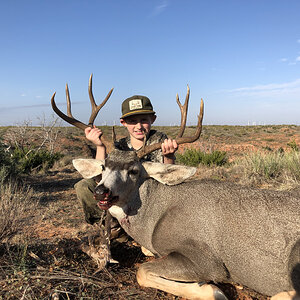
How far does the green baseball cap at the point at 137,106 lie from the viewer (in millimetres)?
4930

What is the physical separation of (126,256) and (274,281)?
208 cm

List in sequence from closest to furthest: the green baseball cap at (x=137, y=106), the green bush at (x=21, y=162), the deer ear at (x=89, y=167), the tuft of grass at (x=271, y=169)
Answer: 1. the deer ear at (x=89, y=167)
2. the green baseball cap at (x=137, y=106)
3. the tuft of grass at (x=271, y=169)
4. the green bush at (x=21, y=162)

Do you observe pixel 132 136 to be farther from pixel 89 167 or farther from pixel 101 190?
pixel 101 190

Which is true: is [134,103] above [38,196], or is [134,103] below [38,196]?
above

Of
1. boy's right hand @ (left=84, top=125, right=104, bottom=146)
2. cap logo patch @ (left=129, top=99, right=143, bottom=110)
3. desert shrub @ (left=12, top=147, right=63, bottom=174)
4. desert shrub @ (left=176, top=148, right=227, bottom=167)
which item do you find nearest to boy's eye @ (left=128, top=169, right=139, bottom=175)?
boy's right hand @ (left=84, top=125, right=104, bottom=146)

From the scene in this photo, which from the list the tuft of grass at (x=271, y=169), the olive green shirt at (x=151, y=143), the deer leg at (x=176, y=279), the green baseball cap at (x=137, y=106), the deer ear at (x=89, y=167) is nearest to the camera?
the deer leg at (x=176, y=279)

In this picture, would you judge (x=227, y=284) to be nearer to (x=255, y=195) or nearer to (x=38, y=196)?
(x=255, y=195)

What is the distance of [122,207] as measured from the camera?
147 inches

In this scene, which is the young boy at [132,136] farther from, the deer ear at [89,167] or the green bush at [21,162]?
the green bush at [21,162]

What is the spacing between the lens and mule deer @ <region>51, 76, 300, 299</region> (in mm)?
2980

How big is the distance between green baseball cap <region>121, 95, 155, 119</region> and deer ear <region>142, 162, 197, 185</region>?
1354 millimetres

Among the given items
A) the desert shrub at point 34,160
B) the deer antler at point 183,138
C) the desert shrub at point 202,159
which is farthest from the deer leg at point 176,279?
the desert shrub at point 34,160

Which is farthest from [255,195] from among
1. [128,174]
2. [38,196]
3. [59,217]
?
[38,196]

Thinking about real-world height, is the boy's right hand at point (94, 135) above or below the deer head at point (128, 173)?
above
